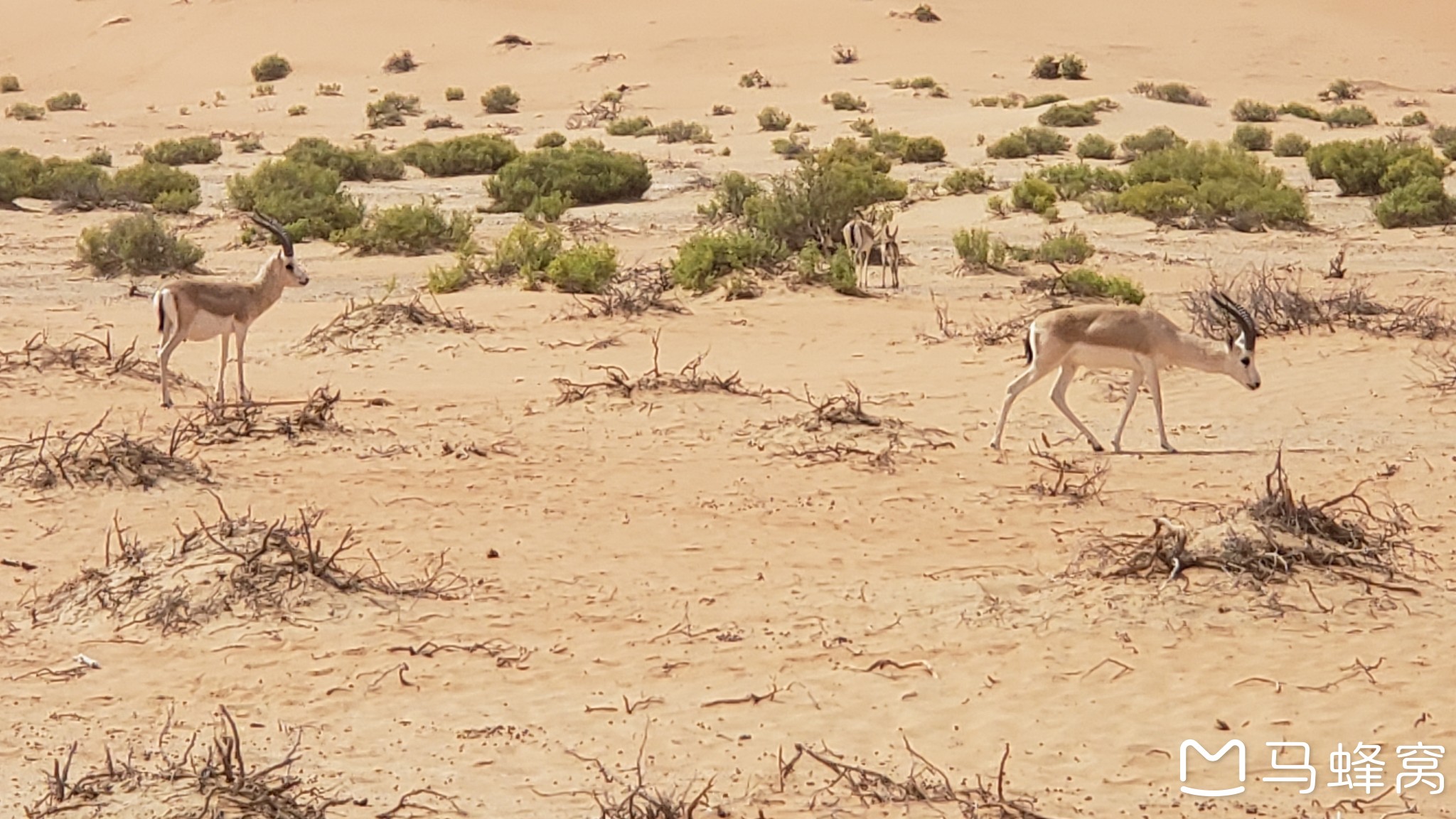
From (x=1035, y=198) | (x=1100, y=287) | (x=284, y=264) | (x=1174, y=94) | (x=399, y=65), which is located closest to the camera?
(x=284, y=264)

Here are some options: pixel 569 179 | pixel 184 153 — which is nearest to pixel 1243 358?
pixel 569 179

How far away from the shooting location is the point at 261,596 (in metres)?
8.21

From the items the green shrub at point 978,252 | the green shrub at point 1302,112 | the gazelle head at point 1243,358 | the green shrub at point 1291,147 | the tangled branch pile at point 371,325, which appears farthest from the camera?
the green shrub at point 1302,112

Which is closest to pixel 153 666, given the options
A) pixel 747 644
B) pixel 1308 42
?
pixel 747 644

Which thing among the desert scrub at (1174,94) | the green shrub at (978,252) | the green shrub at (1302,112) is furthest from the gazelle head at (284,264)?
the desert scrub at (1174,94)

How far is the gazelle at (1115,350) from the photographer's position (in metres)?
11.2

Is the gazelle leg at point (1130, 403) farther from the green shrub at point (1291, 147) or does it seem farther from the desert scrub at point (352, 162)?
the green shrub at point (1291, 147)

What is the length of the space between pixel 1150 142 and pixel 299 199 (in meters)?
15.3

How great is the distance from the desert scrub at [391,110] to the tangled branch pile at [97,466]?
31603 millimetres

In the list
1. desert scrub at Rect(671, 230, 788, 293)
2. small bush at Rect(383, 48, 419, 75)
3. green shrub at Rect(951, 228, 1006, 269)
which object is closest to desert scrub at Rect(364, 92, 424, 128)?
small bush at Rect(383, 48, 419, 75)

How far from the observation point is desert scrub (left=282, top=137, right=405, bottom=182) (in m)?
30.3

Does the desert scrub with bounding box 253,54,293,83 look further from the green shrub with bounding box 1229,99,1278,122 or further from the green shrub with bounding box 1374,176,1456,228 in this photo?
the green shrub with bounding box 1374,176,1456,228

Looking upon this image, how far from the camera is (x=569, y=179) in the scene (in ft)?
86.7

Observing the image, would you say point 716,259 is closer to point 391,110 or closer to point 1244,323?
point 1244,323
